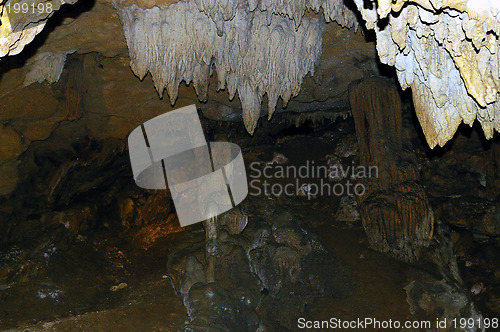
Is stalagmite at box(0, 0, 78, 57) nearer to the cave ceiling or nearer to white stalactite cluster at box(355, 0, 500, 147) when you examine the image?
the cave ceiling

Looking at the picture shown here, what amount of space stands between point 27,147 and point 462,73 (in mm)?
6699

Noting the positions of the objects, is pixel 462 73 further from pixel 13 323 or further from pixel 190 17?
pixel 13 323

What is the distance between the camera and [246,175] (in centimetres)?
995

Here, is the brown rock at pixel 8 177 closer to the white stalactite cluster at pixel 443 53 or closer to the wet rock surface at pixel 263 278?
the wet rock surface at pixel 263 278

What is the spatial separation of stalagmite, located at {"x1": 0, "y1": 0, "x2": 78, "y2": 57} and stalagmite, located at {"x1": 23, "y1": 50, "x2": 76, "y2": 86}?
2.42 meters

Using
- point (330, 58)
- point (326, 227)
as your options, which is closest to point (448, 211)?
point (326, 227)

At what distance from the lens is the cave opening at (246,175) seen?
17.4 ft

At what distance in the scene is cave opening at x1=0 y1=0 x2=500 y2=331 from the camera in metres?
5.32

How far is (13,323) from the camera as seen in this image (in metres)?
6.31

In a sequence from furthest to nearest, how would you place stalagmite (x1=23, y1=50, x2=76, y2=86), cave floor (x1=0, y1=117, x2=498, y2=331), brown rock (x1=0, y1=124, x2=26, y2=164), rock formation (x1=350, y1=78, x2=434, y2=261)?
rock formation (x1=350, y1=78, x2=434, y2=261)
brown rock (x1=0, y1=124, x2=26, y2=164)
cave floor (x1=0, y1=117, x2=498, y2=331)
stalagmite (x1=23, y1=50, x2=76, y2=86)

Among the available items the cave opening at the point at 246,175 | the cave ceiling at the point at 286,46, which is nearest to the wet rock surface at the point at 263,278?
the cave opening at the point at 246,175

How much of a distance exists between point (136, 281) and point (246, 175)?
3275 millimetres

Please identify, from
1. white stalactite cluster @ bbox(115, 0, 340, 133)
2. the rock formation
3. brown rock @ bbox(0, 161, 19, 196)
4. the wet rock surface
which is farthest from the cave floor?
white stalactite cluster @ bbox(115, 0, 340, 133)

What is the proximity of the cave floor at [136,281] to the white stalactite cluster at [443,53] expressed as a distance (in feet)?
10.3
